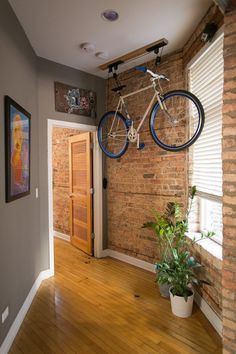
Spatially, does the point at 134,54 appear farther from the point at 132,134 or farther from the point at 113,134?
the point at 113,134

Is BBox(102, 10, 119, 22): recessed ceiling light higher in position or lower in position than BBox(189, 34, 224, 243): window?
higher

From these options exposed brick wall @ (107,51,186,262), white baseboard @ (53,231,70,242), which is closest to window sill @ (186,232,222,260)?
exposed brick wall @ (107,51,186,262)

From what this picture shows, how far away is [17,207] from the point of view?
2.24 m

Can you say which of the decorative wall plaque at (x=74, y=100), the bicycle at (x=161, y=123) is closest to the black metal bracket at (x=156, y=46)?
the bicycle at (x=161, y=123)

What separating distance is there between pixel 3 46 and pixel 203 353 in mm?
2962

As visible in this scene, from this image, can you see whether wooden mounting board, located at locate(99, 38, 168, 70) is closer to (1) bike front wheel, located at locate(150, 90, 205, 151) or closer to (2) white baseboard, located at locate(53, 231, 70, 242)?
(1) bike front wheel, located at locate(150, 90, 205, 151)

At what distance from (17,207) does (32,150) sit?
87 cm

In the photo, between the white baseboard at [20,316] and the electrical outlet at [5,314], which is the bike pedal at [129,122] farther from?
the electrical outlet at [5,314]

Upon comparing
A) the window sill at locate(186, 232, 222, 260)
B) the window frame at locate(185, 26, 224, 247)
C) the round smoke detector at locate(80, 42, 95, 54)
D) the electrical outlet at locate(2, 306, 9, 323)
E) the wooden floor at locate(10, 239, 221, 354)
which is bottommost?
the wooden floor at locate(10, 239, 221, 354)

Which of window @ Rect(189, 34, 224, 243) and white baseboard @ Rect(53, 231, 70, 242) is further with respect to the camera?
white baseboard @ Rect(53, 231, 70, 242)

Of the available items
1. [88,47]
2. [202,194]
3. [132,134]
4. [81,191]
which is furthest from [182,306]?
[88,47]

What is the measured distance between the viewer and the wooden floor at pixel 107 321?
6.41 ft

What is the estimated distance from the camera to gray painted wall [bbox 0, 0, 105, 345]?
194 centimetres

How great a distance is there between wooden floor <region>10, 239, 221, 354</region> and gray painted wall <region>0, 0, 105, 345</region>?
26 centimetres
